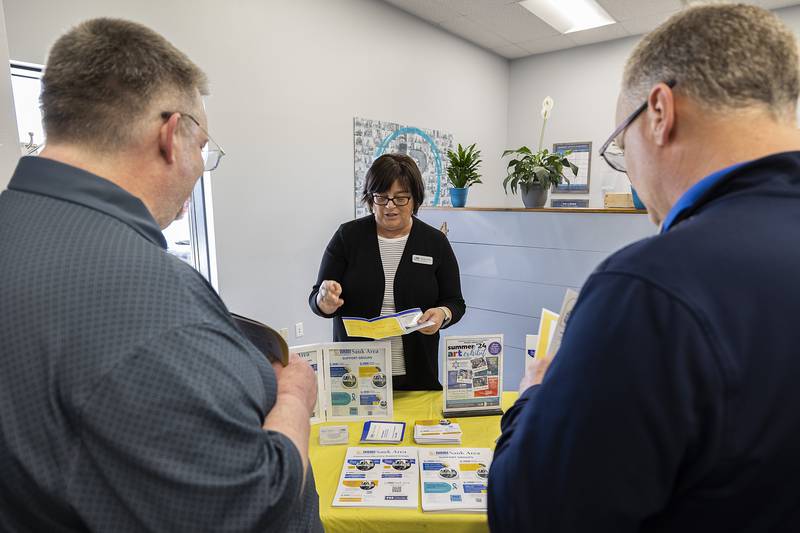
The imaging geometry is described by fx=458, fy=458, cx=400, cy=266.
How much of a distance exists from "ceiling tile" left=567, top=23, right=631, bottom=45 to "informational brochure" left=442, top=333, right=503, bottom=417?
4554mm

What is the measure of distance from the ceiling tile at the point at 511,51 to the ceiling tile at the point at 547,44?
71mm

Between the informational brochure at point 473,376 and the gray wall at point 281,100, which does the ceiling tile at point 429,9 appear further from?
the informational brochure at point 473,376

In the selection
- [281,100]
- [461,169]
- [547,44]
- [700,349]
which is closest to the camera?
[700,349]

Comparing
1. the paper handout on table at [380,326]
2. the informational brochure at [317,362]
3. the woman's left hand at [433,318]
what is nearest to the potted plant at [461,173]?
the woman's left hand at [433,318]

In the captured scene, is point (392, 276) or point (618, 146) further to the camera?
point (392, 276)

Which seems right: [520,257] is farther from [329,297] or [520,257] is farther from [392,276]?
[329,297]

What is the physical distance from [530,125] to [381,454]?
5.43 meters

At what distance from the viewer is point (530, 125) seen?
19.3 ft

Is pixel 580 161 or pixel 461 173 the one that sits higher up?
pixel 580 161

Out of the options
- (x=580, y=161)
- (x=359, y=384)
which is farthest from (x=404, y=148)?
(x=359, y=384)

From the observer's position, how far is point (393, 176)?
203 centimetres

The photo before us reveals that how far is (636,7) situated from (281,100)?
3369mm

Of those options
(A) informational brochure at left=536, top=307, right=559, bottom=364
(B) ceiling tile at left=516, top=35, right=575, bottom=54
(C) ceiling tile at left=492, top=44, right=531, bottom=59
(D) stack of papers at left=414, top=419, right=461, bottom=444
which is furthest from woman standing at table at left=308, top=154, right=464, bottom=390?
(C) ceiling tile at left=492, top=44, right=531, bottom=59

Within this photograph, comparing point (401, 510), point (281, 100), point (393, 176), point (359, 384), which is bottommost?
point (401, 510)
